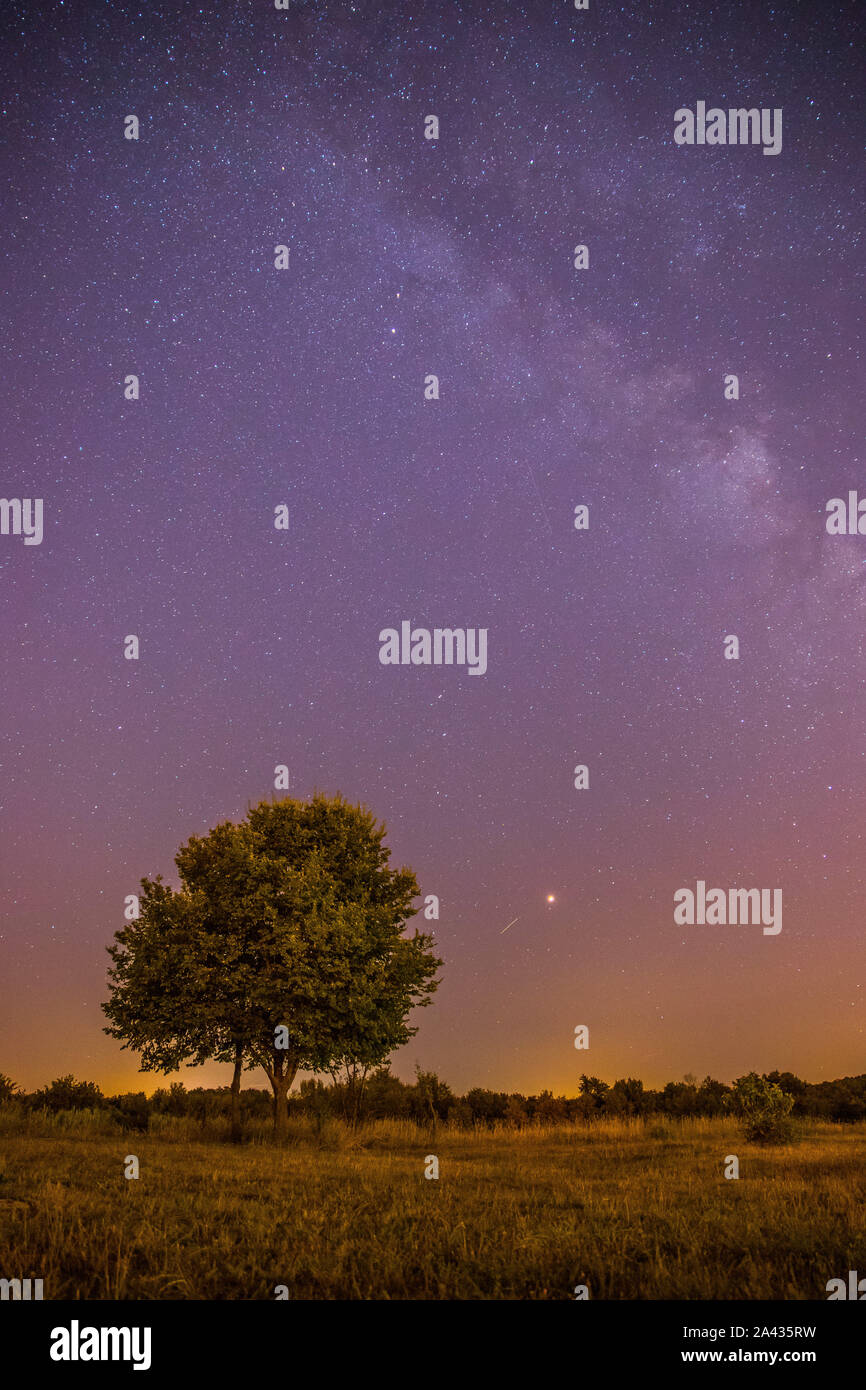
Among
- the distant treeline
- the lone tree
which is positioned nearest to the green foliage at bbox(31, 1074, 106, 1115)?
the distant treeline

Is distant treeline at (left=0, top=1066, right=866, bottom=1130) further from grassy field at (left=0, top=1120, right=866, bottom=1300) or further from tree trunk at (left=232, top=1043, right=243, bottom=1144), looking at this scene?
grassy field at (left=0, top=1120, right=866, bottom=1300)

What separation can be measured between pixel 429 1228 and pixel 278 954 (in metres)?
19.1

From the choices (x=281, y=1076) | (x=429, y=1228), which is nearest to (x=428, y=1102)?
(x=281, y=1076)

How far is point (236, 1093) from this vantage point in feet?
91.4

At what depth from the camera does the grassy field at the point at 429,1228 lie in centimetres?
698

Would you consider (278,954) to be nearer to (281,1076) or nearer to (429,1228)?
(281,1076)

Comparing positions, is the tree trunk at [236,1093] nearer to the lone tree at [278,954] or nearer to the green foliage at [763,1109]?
the lone tree at [278,954]

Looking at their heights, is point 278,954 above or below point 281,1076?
above

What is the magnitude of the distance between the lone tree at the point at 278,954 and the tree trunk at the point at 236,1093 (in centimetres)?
6

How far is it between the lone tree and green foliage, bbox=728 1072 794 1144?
1073 centimetres

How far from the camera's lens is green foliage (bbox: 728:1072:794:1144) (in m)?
23.3
